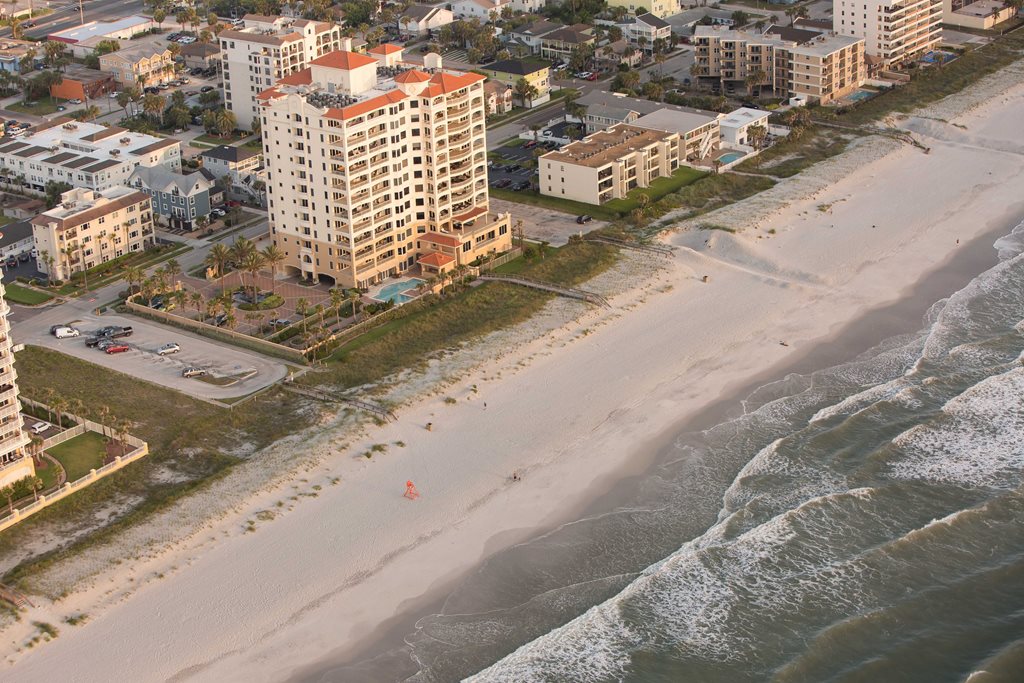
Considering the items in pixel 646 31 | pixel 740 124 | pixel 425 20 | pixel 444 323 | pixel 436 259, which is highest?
pixel 425 20

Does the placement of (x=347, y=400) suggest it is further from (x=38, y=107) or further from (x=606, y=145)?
(x=38, y=107)

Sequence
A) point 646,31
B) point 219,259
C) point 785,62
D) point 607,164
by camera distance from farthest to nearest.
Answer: point 646,31, point 785,62, point 607,164, point 219,259

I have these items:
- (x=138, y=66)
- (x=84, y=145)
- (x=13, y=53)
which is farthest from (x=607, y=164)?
(x=13, y=53)

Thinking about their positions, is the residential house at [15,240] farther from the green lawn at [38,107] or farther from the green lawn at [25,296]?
the green lawn at [38,107]

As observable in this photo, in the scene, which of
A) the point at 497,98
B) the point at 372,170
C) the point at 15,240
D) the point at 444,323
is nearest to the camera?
the point at 444,323

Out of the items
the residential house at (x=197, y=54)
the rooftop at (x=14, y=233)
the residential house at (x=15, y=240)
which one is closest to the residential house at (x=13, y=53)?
the residential house at (x=197, y=54)

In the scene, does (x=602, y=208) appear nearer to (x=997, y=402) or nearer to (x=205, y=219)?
(x=205, y=219)

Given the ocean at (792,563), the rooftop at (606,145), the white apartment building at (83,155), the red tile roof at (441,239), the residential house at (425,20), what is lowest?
the ocean at (792,563)
